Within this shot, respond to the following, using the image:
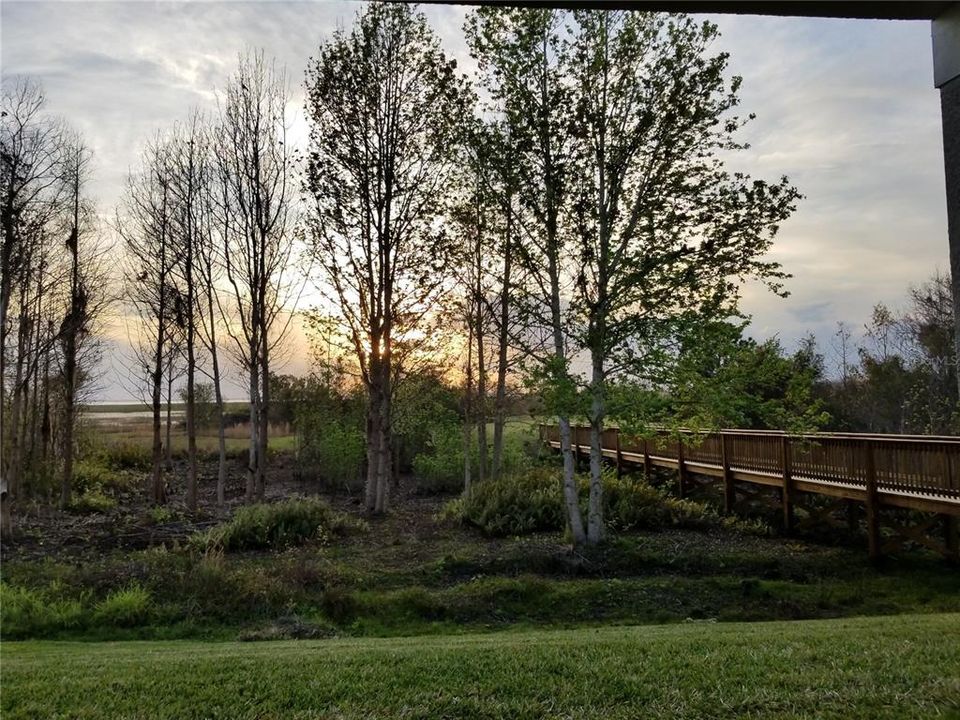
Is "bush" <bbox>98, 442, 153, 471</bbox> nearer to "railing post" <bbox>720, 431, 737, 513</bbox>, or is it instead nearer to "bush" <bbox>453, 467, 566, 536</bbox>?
"bush" <bbox>453, 467, 566, 536</bbox>

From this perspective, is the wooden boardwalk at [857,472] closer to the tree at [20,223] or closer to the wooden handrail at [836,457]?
the wooden handrail at [836,457]

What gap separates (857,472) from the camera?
35.7ft

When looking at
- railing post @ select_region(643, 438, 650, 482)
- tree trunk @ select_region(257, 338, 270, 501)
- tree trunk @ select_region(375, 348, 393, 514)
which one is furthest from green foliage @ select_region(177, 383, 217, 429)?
railing post @ select_region(643, 438, 650, 482)

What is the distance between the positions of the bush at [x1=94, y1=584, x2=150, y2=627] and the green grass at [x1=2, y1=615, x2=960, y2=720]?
80.6 inches

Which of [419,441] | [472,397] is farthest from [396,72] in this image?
[419,441]

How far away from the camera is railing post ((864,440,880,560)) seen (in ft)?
34.0

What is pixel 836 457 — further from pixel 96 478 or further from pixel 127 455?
pixel 127 455

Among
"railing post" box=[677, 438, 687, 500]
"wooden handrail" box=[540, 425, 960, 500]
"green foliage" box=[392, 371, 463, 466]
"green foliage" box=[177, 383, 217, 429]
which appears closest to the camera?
"wooden handrail" box=[540, 425, 960, 500]

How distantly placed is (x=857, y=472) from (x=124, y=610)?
10.6 meters

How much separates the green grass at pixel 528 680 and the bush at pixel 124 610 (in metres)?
2.05

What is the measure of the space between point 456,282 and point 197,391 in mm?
14268

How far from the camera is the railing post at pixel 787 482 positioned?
1238 centimetres

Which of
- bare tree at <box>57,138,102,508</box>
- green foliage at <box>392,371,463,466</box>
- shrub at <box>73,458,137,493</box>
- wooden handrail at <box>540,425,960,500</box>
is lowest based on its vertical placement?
shrub at <box>73,458,137,493</box>

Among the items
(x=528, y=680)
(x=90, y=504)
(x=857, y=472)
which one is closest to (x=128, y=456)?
(x=90, y=504)
